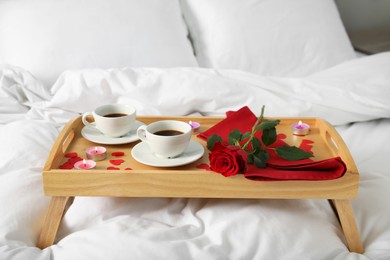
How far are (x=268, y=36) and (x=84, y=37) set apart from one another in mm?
728

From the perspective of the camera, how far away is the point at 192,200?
1.04 meters

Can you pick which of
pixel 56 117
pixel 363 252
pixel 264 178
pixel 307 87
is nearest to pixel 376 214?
pixel 363 252

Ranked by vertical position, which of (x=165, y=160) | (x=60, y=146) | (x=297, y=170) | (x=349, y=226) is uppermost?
(x=60, y=146)

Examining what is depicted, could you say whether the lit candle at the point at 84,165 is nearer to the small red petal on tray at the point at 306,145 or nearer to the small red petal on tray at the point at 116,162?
the small red petal on tray at the point at 116,162

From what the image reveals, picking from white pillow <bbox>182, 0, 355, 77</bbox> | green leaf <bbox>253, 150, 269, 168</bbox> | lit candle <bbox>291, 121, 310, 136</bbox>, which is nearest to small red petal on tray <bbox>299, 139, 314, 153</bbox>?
lit candle <bbox>291, 121, 310, 136</bbox>

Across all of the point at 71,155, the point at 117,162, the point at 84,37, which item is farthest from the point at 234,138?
the point at 84,37

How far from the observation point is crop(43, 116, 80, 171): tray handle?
962 mm

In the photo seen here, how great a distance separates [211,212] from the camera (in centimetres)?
98

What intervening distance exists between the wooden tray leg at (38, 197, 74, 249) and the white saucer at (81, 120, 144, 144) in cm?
19

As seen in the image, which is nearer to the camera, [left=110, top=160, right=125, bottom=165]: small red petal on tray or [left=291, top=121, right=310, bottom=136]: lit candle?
[left=110, top=160, right=125, bottom=165]: small red petal on tray

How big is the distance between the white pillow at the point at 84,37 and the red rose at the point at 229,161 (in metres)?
0.94

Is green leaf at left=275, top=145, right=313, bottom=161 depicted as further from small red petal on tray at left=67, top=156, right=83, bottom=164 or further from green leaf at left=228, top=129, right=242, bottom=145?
small red petal on tray at left=67, top=156, right=83, bottom=164

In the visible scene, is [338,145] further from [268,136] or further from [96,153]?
[96,153]

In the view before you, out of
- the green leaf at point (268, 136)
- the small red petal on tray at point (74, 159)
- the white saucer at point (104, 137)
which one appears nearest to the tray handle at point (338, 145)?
the green leaf at point (268, 136)
